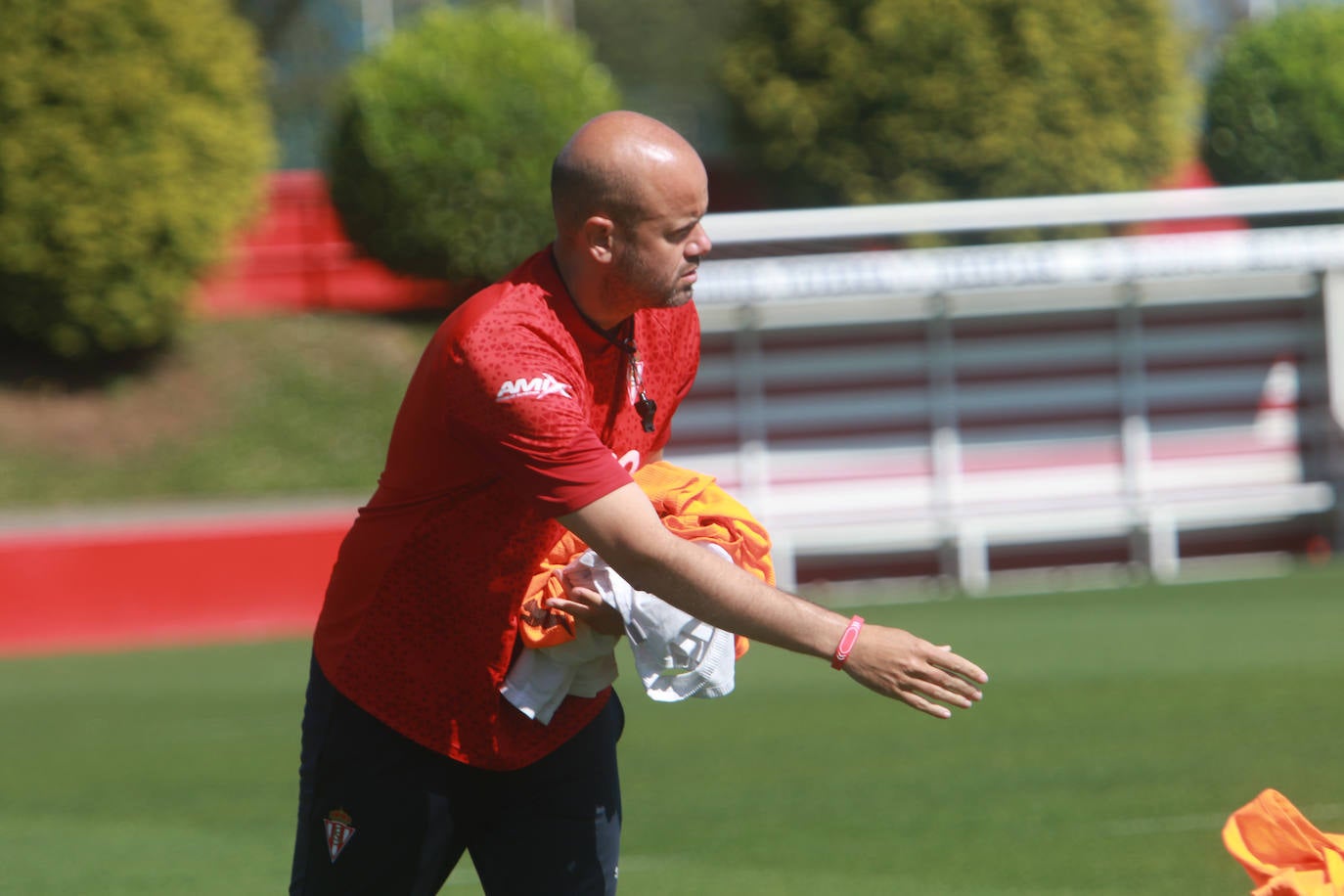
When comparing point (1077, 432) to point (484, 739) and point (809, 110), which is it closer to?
point (809, 110)

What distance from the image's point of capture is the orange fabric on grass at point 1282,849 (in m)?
3.80

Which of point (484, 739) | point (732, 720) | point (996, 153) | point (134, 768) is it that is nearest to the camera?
point (484, 739)

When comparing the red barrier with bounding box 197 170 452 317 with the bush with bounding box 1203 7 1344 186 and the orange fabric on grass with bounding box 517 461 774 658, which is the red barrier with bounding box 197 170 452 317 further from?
the orange fabric on grass with bounding box 517 461 774 658

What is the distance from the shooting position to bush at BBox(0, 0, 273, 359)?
1861 cm

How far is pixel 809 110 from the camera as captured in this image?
2228 cm

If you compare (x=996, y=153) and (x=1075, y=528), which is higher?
(x=996, y=153)

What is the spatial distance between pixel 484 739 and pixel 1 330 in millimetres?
17868

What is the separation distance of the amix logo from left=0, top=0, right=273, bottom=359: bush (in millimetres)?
16493

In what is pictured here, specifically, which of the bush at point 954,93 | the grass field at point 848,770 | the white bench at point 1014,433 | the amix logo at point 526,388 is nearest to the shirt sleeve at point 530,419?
the amix logo at point 526,388

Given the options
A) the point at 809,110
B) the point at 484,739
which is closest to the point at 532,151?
the point at 809,110

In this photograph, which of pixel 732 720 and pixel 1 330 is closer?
pixel 732 720

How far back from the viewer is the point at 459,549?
3590 mm

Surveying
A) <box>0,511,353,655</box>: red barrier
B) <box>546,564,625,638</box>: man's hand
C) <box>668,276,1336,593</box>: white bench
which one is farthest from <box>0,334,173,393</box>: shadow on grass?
<box>546,564,625,638</box>: man's hand

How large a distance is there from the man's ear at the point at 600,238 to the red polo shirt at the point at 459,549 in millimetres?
139
